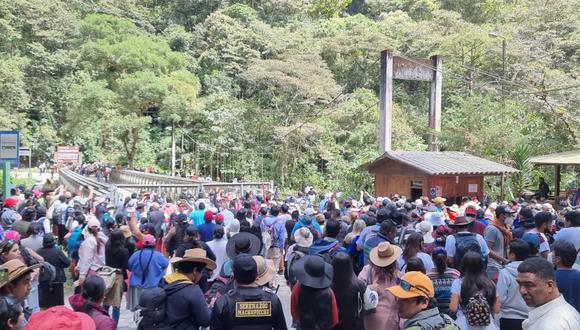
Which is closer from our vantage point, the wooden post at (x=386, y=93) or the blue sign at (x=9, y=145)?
the blue sign at (x=9, y=145)

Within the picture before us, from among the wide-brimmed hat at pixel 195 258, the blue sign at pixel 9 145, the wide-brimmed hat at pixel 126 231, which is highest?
the blue sign at pixel 9 145

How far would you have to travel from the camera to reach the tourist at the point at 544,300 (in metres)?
3.16

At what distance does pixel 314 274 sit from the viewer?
15.9 ft

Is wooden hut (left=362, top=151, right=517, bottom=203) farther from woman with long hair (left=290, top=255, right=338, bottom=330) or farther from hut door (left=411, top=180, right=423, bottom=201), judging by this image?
woman with long hair (left=290, top=255, right=338, bottom=330)

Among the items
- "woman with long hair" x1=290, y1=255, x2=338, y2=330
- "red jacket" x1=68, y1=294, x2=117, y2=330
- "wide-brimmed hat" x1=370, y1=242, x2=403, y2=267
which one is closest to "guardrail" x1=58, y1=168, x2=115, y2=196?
"red jacket" x1=68, y1=294, x2=117, y2=330

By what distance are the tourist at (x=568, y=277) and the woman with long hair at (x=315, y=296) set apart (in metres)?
2.15

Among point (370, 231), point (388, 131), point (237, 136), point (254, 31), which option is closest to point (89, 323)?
point (370, 231)

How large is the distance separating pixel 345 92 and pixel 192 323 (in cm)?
3464

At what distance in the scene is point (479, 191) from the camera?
18984 mm

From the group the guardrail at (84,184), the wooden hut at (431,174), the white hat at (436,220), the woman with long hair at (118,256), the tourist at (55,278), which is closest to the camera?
the tourist at (55,278)

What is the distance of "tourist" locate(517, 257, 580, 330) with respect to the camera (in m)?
3.16

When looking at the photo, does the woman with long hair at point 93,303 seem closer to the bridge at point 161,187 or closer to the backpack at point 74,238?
the backpack at point 74,238

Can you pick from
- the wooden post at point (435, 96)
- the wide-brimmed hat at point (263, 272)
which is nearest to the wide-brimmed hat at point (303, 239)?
the wide-brimmed hat at point (263, 272)

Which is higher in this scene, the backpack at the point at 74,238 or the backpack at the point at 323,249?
the backpack at the point at 323,249
